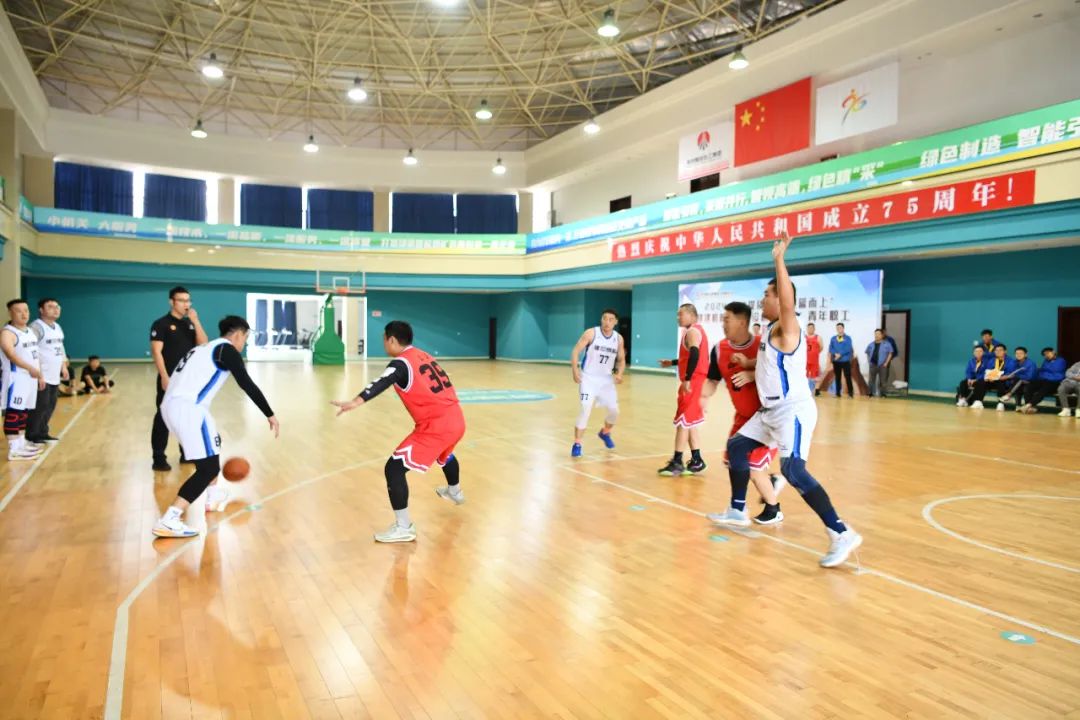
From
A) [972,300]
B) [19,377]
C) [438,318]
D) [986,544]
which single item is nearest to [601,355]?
[986,544]

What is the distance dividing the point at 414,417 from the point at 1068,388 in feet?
45.5

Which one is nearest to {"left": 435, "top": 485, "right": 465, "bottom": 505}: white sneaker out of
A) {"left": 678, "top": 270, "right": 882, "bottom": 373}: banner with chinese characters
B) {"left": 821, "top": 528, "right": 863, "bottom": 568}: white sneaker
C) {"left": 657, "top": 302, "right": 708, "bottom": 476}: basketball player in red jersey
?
{"left": 657, "top": 302, "right": 708, "bottom": 476}: basketball player in red jersey

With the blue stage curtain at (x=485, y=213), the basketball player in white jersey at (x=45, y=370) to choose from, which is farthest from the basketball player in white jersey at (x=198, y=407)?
the blue stage curtain at (x=485, y=213)

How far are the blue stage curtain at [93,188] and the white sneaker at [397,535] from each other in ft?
91.3

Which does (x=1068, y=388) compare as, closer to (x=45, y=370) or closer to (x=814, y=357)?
(x=814, y=357)

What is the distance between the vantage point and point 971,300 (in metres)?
16.4

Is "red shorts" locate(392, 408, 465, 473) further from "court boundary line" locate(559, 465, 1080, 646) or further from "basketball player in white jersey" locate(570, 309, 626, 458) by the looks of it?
"basketball player in white jersey" locate(570, 309, 626, 458)

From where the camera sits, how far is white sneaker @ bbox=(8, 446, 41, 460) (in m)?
8.23

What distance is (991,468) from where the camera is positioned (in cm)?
830

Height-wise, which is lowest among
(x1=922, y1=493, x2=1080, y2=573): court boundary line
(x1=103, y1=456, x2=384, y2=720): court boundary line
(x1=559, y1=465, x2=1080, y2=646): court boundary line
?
(x1=103, y1=456, x2=384, y2=720): court boundary line

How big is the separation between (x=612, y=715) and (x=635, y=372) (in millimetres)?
23389

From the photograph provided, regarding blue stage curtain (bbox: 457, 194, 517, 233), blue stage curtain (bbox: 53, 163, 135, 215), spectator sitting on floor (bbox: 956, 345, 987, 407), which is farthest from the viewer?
blue stage curtain (bbox: 457, 194, 517, 233)

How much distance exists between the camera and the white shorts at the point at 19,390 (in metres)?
8.23

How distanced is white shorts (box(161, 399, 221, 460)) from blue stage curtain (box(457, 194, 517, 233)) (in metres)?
28.8
